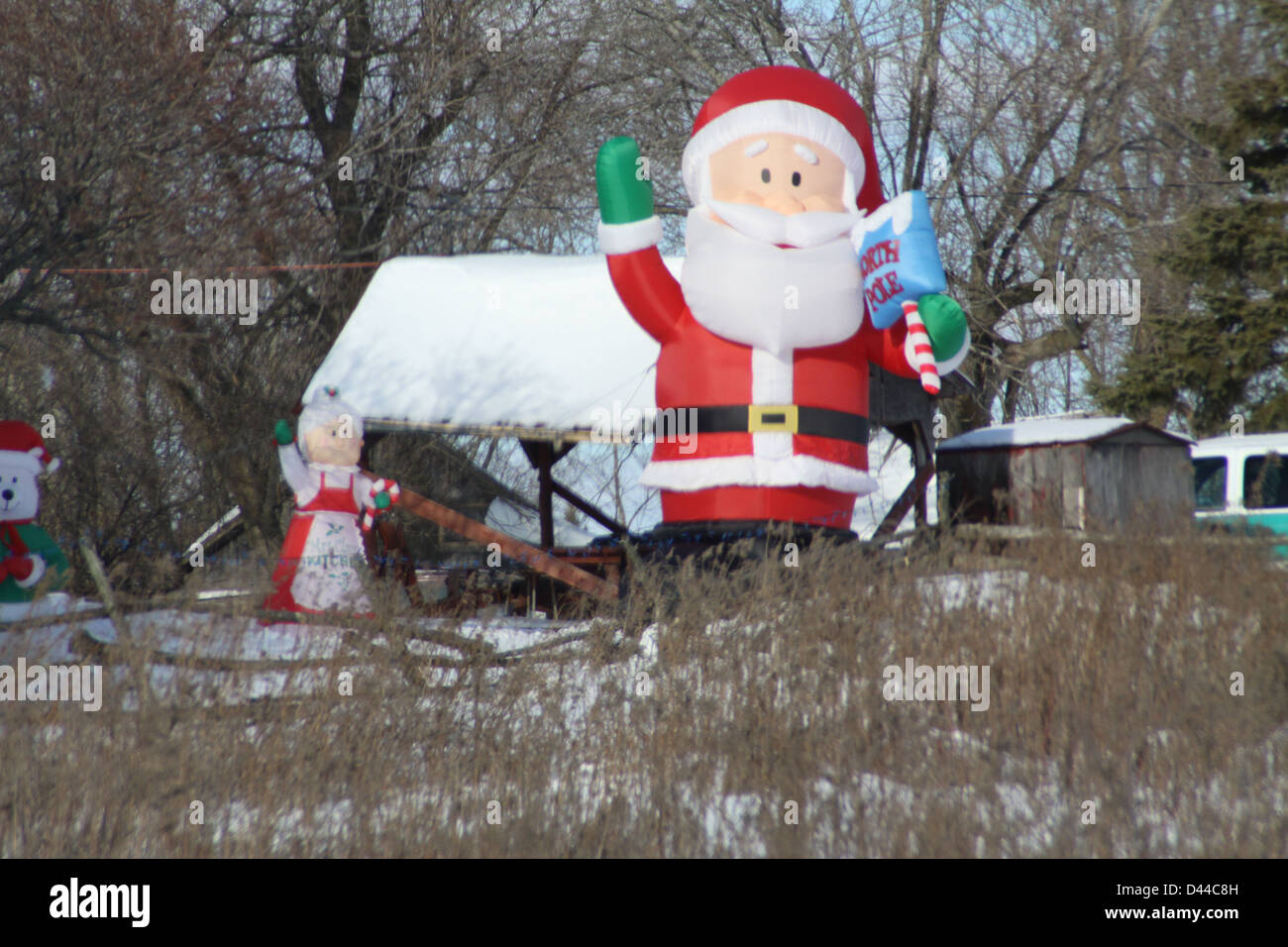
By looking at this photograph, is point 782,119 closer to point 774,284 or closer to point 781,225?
point 781,225

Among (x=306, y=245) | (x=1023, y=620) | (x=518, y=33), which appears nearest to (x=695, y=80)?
(x=518, y=33)

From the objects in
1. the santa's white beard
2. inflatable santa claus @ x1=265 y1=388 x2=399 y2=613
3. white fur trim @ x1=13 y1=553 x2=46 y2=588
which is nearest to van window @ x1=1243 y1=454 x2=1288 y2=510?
the santa's white beard

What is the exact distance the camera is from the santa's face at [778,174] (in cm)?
712

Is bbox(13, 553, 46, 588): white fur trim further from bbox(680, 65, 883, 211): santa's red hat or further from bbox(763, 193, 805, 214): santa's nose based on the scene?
bbox(763, 193, 805, 214): santa's nose

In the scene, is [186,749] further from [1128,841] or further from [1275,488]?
[1275,488]

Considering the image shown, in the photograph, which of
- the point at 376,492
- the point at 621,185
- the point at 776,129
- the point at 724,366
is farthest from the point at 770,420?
the point at 376,492

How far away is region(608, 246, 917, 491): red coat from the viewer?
7.08 meters

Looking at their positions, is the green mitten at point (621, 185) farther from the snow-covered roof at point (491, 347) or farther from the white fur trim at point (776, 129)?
the snow-covered roof at point (491, 347)

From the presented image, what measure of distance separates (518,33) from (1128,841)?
1268 centimetres

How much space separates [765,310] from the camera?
6.95 m

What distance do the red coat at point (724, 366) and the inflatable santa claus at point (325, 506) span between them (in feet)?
6.26

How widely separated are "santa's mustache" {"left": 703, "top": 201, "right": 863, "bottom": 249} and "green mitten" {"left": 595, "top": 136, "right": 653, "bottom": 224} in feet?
1.67

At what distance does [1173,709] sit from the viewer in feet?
15.2
